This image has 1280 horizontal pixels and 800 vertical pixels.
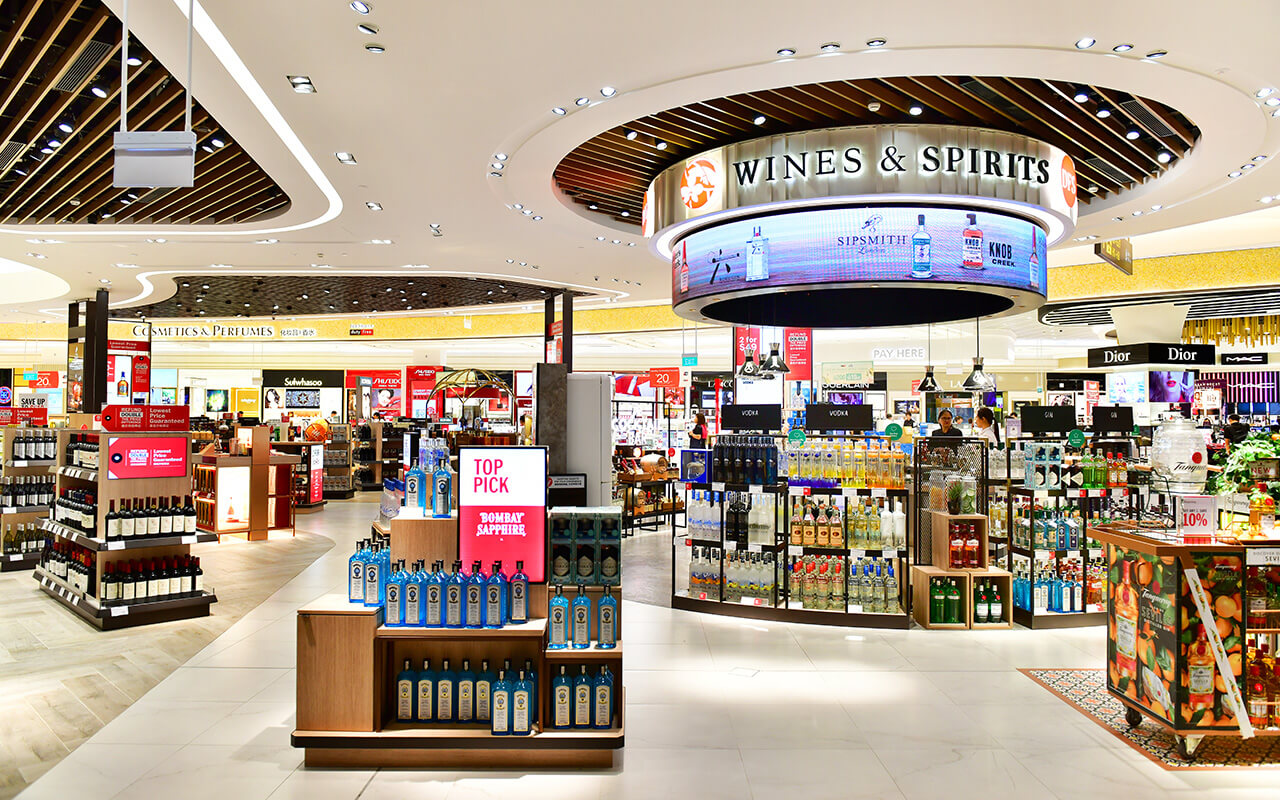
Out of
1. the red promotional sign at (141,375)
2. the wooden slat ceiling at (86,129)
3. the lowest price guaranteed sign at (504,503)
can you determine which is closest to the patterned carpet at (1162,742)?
the lowest price guaranteed sign at (504,503)

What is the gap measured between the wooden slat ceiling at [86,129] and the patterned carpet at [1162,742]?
646 cm

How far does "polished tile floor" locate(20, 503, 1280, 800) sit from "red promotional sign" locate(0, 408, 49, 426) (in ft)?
17.9

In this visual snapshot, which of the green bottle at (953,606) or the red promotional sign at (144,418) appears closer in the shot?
the green bottle at (953,606)

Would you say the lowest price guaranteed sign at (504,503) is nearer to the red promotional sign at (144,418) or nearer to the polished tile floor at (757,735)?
the polished tile floor at (757,735)

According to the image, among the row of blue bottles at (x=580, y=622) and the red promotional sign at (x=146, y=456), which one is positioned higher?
the red promotional sign at (x=146, y=456)

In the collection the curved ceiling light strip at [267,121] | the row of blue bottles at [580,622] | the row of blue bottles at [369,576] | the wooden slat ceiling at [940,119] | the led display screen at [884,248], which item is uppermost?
the wooden slat ceiling at [940,119]

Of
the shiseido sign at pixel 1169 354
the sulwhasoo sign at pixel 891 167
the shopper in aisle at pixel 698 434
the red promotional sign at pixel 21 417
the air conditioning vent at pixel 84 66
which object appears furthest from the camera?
the shopper in aisle at pixel 698 434

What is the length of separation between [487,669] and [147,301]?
13161 millimetres

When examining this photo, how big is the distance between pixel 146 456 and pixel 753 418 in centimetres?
516

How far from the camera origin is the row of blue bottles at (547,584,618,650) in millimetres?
4031

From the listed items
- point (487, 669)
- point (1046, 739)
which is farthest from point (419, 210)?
point (1046, 739)

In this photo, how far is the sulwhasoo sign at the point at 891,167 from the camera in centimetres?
575

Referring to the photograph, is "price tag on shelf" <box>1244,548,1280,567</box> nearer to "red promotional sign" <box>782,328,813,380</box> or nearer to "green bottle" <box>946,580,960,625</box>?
"green bottle" <box>946,580,960,625</box>

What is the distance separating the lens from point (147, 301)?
1430cm
